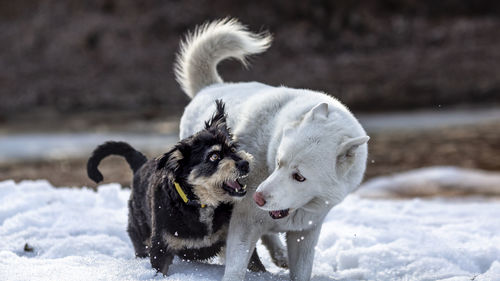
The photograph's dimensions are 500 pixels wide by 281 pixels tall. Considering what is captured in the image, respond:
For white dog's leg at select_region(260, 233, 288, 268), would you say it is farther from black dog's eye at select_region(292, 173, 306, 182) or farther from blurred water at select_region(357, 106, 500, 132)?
blurred water at select_region(357, 106, 500, 132)

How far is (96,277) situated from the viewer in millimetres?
4223

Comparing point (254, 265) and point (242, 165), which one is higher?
point (242, 165)

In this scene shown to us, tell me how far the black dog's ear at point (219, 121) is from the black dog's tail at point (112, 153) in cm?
126

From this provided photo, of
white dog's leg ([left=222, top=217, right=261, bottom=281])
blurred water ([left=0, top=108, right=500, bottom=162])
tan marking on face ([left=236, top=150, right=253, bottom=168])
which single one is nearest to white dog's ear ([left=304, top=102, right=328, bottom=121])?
tan marking on face ([left=236, top=150, right=253, bottom=168])

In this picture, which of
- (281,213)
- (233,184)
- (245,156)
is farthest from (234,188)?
(281,213)

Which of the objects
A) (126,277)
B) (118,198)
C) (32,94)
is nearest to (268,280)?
(126,277)

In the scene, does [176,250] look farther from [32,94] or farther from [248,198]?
[32,94]

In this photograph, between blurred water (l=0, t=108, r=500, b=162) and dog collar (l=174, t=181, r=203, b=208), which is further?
blurred water (l=0, t=108, r=500, b=162)

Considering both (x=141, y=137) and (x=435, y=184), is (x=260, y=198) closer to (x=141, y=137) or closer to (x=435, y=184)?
(x=435, y=184)

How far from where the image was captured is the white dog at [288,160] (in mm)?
3777

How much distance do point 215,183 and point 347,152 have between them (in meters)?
0.95

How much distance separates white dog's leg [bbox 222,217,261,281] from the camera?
4273 millimetres

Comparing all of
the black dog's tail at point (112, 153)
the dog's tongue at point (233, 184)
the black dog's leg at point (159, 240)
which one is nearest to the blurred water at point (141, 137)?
the black dog's tail at point (112, 153)

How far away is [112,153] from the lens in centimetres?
550
